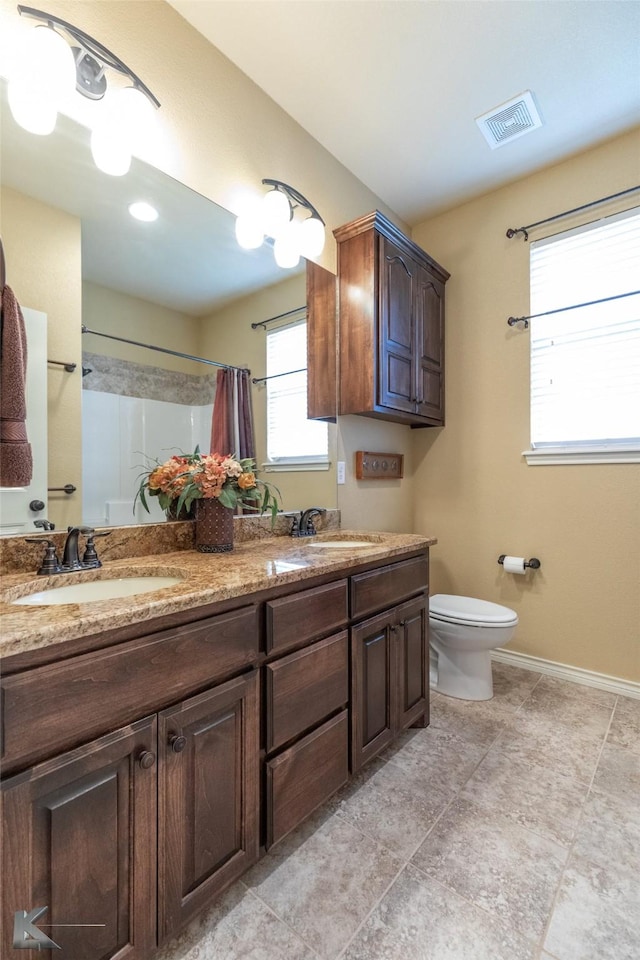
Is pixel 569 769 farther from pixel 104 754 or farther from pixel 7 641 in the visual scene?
pixel 7 641

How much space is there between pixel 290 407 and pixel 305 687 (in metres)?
1.23

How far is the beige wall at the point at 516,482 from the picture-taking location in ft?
7.20

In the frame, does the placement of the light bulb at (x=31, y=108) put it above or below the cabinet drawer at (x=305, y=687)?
above

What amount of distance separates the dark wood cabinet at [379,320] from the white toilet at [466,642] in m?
1.07

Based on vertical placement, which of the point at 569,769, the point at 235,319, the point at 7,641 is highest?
the point at 235,319

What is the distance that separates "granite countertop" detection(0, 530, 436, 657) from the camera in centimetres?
75

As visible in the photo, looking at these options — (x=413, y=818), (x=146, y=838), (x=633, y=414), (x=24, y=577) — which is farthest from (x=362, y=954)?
(x=633, y=414)

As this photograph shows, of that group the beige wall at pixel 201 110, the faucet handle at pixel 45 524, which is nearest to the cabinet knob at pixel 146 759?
the faucet handle at pixel 45 524

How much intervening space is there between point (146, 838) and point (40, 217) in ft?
5.14

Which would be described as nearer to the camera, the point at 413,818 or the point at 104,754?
the point at 104,754

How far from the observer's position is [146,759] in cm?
86

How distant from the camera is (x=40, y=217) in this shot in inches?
47.3

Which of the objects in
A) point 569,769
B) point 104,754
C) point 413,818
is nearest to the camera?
point 104,754

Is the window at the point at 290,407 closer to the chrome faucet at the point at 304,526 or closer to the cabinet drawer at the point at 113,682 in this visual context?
the chrome faucet at the point at 304,526
